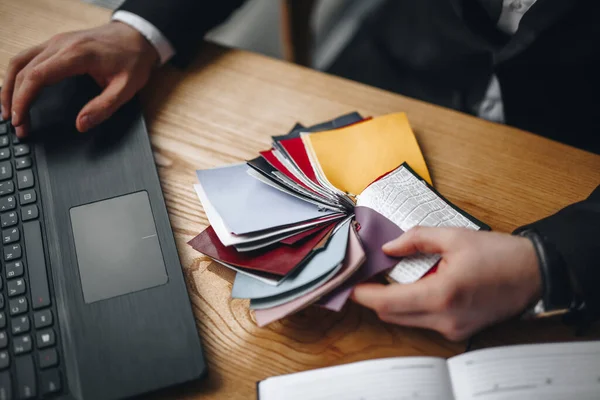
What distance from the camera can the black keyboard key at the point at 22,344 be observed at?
0.51m

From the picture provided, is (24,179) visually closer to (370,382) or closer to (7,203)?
(7,203)

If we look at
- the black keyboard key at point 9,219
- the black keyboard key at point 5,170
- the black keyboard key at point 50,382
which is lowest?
the black keyboard key at point 50,382

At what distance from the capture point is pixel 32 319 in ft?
1.76

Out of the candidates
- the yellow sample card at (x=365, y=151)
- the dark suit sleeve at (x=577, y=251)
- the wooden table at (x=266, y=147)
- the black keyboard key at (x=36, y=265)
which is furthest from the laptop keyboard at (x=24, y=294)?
the dark suit sleeve at (x=577, y=251)

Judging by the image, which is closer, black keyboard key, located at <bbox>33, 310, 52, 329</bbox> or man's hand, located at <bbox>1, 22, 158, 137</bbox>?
black keyboard key, located at <bbox>33, 310, 52, 329</bbox>

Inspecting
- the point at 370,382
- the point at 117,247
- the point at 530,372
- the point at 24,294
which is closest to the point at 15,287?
the point at 24,294

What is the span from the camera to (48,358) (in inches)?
20.1

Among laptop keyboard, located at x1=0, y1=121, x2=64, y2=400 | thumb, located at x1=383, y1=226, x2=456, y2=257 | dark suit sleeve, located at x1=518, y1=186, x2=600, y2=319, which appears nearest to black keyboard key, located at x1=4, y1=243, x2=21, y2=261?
laptop keyboard, located at x1=0, y1=121, x2=64, y2=400

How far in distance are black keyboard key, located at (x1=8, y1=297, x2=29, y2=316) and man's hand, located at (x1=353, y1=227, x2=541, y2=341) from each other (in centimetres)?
36

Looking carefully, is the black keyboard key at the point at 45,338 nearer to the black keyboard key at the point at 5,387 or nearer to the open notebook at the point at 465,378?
the black keyboard key at the point at 5,387

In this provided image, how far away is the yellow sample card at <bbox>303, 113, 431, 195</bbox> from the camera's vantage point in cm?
65

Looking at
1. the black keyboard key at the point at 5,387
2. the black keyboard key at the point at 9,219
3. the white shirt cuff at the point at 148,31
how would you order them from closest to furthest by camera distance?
the black keyboard key at the point at 5,387 → the black keyboard key at the point at 9,219 → the white shirt cuff at the point at 148,31

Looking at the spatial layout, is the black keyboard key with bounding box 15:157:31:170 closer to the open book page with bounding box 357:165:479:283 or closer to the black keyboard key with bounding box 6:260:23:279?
the black keyboard key with bounding box 6:260:23:279

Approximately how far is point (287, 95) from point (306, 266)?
0.31m
